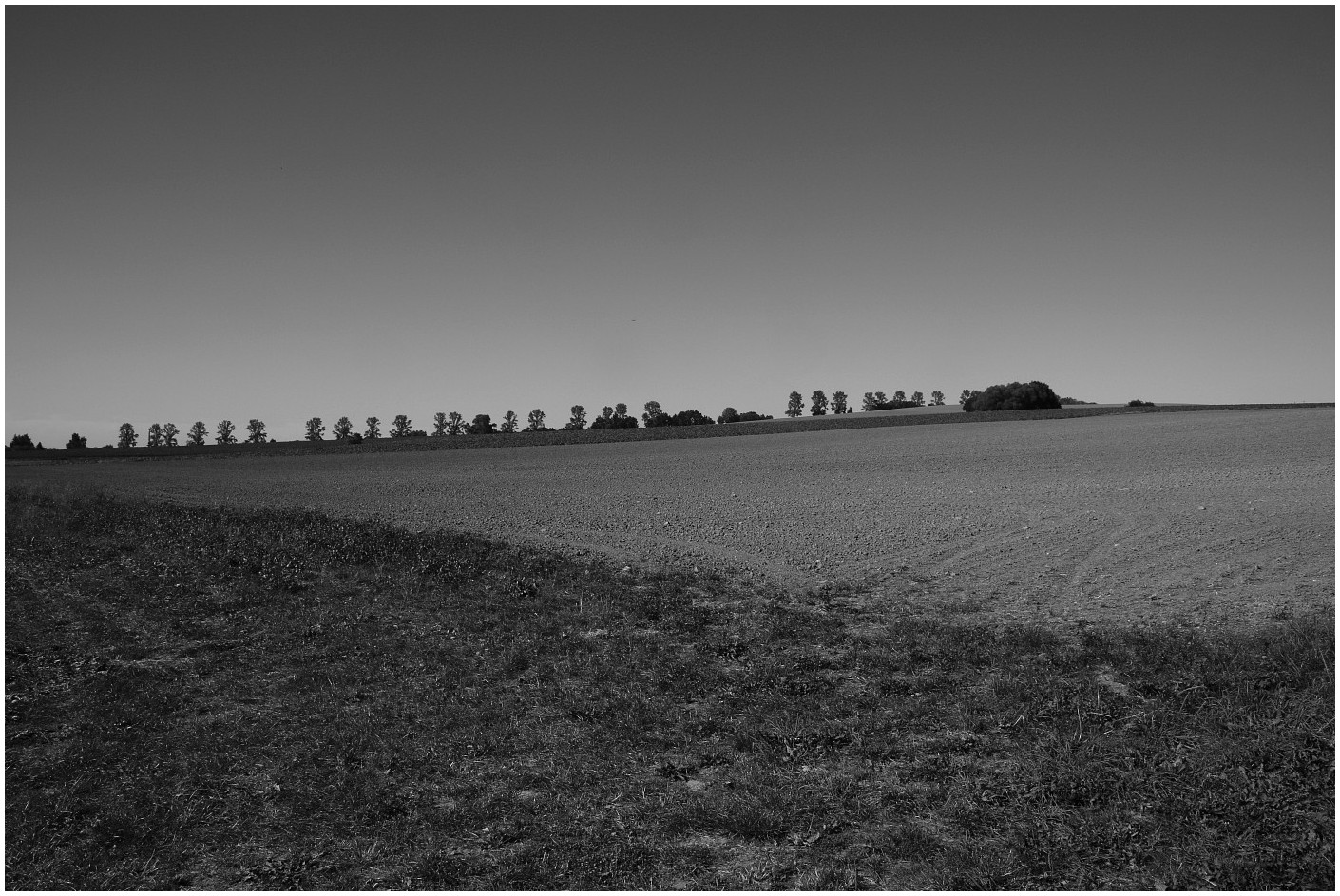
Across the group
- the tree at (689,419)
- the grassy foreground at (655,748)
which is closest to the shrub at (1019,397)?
the tree at (689,419)

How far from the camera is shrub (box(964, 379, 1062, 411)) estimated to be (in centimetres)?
8231

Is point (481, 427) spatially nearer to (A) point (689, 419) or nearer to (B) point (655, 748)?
(A) point (689, 419)

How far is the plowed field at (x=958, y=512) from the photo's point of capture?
38.5 ft

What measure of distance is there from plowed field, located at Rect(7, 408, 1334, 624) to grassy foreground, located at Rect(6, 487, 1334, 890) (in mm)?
2070

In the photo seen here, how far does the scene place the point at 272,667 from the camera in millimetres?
9234

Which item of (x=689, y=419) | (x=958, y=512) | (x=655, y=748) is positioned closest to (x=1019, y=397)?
(x=689, y=419)

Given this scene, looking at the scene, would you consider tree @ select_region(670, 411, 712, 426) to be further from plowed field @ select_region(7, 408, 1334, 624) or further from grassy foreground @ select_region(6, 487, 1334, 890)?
grassy foreground @ select_region(6, 487, 1334, 890)

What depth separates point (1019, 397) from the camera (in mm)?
82375

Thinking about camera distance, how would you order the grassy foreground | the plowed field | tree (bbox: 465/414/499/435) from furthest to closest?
tree (bbox: 465/414/499/435)
the plowed field
the grassy foreground

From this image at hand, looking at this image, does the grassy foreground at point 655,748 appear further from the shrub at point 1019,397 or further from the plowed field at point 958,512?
the shrub at point 1019,397

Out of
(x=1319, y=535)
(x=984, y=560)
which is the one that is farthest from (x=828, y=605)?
(x=1319, y=535)

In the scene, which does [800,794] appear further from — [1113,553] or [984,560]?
[1113,553]

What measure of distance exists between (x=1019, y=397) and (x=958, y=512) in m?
69.9

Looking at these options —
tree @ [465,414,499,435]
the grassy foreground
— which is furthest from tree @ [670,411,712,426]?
the grassy foreground
